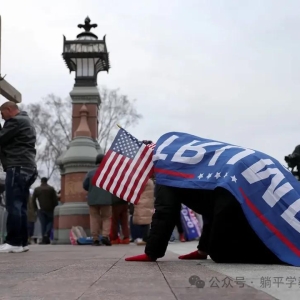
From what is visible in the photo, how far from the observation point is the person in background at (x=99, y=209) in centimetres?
1066

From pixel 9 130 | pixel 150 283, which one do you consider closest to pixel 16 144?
pixel 9 130

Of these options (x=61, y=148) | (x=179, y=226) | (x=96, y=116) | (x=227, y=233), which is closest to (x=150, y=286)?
(x=227, y=233)

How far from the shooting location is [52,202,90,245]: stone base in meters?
14.8

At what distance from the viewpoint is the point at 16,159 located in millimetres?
6352

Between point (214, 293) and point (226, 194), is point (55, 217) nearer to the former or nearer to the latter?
point (226, 194)

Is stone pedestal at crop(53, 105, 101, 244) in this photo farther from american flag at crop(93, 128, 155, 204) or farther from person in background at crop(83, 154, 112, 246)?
american flag at crop(93, 128, 155, 204)

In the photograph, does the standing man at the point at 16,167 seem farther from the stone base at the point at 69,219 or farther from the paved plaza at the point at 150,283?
the stone base at the point at 69,219

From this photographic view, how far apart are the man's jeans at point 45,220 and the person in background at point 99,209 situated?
9.72 feet

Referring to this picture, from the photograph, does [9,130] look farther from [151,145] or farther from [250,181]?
[250,181]

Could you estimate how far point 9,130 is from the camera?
6340 millimetres

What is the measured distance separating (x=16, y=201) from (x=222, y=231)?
294 centimetres

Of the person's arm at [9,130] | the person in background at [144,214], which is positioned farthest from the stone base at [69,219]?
the person's arm at [9,130]

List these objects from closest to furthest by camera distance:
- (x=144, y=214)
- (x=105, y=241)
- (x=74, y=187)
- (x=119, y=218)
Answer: (x=105, y=241) → (x=144, y=214) → (x=119, y=218) → (x=74, y=187)

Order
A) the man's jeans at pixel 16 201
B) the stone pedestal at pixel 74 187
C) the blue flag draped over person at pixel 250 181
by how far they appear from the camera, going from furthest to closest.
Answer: the stone pedestal at pixel 74 187 → the man's jeans at pixel 16 201 → the blue flag draped over person at pixel 250 181
